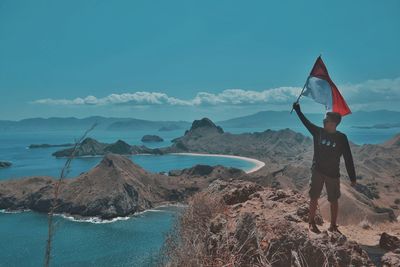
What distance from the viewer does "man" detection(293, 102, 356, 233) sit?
6723 millimetres

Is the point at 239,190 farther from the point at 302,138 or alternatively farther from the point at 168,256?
the point at 302,138

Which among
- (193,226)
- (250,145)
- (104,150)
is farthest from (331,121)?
(250,145)

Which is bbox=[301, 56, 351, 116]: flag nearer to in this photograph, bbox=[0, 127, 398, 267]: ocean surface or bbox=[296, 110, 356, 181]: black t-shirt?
bbox=[296, 110, 356, 181]: black t-shirt

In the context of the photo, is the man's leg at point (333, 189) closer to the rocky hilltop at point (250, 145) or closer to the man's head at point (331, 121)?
the man's head at point (331, 121)

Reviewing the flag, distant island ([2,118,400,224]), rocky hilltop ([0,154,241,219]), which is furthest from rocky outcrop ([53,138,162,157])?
A: the flag

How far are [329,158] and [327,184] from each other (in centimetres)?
42

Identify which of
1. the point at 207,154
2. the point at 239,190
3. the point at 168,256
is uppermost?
the point at 239,190

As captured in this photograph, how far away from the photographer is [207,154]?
568ft

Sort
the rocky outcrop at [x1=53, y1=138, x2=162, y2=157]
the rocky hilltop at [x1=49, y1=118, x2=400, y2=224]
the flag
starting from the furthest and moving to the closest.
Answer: the rocky outcrop at [x1=53, y1=138, x2=162, y2=157], the rocky hilltop at [x1=49, y1=118, x2=400, y2=224], the flag

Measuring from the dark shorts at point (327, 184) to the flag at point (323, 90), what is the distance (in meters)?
1.51

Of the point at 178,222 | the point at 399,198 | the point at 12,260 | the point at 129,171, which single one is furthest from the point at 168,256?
the point at 129,171

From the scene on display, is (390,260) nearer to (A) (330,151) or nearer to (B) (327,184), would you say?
(B) (327,184)

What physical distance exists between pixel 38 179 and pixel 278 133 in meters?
131

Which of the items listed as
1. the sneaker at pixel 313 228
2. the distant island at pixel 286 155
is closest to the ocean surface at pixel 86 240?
the distant island at pixel 286 155
